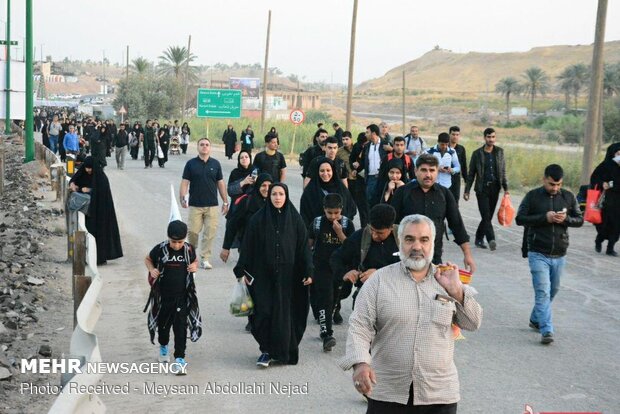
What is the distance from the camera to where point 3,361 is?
8820 millimetres

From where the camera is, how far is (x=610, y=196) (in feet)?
54.9

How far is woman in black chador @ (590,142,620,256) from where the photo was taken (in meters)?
16.3

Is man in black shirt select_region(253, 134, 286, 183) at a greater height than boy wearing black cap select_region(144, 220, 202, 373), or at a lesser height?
greater

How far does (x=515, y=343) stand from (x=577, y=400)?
2.05 metres

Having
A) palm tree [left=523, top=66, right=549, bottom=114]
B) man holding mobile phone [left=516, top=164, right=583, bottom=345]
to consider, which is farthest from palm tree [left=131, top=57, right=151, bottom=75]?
man holding mobile phone [left=516, top=164, right=583, bottom=345]

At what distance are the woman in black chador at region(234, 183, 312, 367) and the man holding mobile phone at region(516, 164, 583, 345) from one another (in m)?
2.35

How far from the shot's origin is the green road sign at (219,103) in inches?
2330

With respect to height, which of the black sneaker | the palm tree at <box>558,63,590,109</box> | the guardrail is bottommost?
the black sneaker

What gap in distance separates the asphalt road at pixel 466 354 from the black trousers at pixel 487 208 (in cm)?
134

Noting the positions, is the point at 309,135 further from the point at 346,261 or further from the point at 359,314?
the point at 359,314

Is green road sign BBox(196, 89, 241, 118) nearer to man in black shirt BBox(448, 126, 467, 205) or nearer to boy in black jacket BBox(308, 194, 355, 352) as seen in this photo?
man in black shirt BBox(448, 126, 467, 205)

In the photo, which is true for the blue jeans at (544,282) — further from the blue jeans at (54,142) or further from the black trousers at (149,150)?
the blue jeans at (54,142)

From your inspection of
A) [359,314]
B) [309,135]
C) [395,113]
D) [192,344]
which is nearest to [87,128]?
[309,135]

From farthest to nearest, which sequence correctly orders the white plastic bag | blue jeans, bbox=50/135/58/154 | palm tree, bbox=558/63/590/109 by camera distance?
palm tree, bbox=558/63/590/109 < blue jeans, bbox=50/135/58/154 < the white plastic bag
